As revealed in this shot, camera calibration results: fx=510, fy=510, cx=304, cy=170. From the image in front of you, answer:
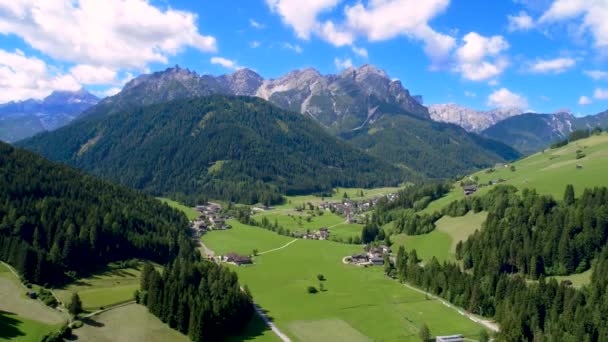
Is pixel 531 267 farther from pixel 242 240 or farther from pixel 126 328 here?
pixel 126 328

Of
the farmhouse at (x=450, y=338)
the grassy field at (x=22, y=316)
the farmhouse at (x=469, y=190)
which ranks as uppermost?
the farmhouse at (x=469, y=190)

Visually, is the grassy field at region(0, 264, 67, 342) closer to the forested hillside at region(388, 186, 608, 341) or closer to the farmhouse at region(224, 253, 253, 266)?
the farmhouse at region(224, 253, 253, 266)

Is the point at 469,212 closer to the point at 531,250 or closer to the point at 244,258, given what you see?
the point at 531,250

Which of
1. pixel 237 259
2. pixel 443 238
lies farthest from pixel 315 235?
pixel 237 259

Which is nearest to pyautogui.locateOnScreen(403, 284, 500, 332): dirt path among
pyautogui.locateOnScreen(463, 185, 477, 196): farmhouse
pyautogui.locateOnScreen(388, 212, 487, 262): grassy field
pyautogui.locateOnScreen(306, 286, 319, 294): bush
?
pyautogui.locateOnScreen(306, 286, 319, 294): bush

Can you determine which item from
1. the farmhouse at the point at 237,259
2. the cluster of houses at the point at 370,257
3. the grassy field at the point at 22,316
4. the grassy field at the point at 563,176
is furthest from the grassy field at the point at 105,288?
the grassy field at the point at 563,176

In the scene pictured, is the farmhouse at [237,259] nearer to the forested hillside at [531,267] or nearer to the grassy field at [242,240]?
the grassy field at [242,240]

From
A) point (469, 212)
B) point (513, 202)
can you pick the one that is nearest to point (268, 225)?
point (469, 212)
